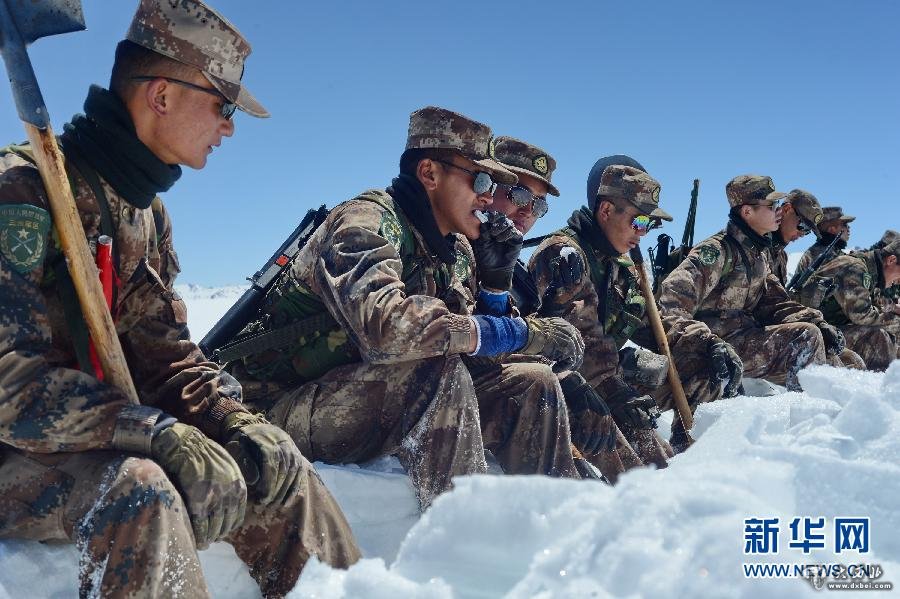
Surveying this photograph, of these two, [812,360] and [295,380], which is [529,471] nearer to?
[295,380]

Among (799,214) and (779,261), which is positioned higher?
(799,214)

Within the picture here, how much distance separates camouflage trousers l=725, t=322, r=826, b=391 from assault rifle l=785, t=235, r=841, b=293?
9.36 ft

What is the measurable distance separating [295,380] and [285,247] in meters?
1.87

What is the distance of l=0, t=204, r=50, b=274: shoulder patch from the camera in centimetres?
224

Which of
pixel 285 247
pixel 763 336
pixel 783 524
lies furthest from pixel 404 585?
pixel 763 336

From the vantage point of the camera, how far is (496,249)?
4.77 m

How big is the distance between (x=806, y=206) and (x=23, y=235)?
9580mm

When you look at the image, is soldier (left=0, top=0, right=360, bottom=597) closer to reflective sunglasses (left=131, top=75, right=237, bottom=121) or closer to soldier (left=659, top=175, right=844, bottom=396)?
reflective sunglasses (left=131, top=75, right=237, bottom=121)

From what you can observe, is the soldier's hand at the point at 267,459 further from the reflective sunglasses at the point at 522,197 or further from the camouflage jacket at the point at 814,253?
the camouflage jacket at the point at 814,253

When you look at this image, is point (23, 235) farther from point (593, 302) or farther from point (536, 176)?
point (536, 176)

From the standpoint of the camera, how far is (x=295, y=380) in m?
3.96

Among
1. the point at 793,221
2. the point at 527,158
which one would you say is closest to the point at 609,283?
the point at 527,158

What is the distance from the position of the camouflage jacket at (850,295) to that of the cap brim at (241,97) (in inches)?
374

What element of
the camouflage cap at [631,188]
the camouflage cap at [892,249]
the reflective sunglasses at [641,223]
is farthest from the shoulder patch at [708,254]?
the camouflage cap at [892,249]
